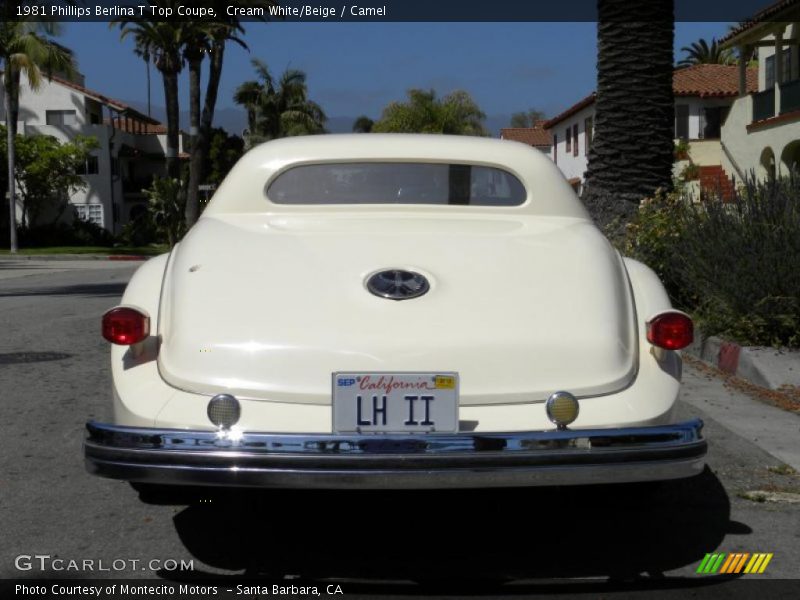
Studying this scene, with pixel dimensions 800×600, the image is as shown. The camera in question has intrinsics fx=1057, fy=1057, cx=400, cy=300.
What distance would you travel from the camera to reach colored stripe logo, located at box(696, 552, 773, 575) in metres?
3.73

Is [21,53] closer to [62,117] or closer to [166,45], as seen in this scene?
[166,45]

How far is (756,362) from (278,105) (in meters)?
65.1

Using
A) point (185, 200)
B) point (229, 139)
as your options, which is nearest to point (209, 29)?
point (185, 200)

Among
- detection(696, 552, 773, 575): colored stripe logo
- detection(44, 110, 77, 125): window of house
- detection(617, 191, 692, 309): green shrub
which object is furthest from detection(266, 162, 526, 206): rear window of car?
detection(44, 110, 77, 125): window of house

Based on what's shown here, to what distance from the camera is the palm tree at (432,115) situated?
6456cm

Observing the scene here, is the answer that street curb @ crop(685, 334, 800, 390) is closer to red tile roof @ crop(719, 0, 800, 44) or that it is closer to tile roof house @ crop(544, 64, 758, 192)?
red tile roof @ crop(719, 0, 800, 44)

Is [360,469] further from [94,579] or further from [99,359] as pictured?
[99,359]

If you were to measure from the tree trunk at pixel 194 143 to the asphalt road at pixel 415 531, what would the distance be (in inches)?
1302

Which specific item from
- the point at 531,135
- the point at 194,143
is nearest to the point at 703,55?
the point at 531,135

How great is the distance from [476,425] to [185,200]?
42005 millimetres

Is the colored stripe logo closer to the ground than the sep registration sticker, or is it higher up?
closer to the ground

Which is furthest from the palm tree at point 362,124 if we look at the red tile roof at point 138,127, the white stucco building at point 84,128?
the white stucco building at point 84,128

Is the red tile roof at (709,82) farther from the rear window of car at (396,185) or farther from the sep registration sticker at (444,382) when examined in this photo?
the sep registration sticker at (444,382)

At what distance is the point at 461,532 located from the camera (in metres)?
4.13
